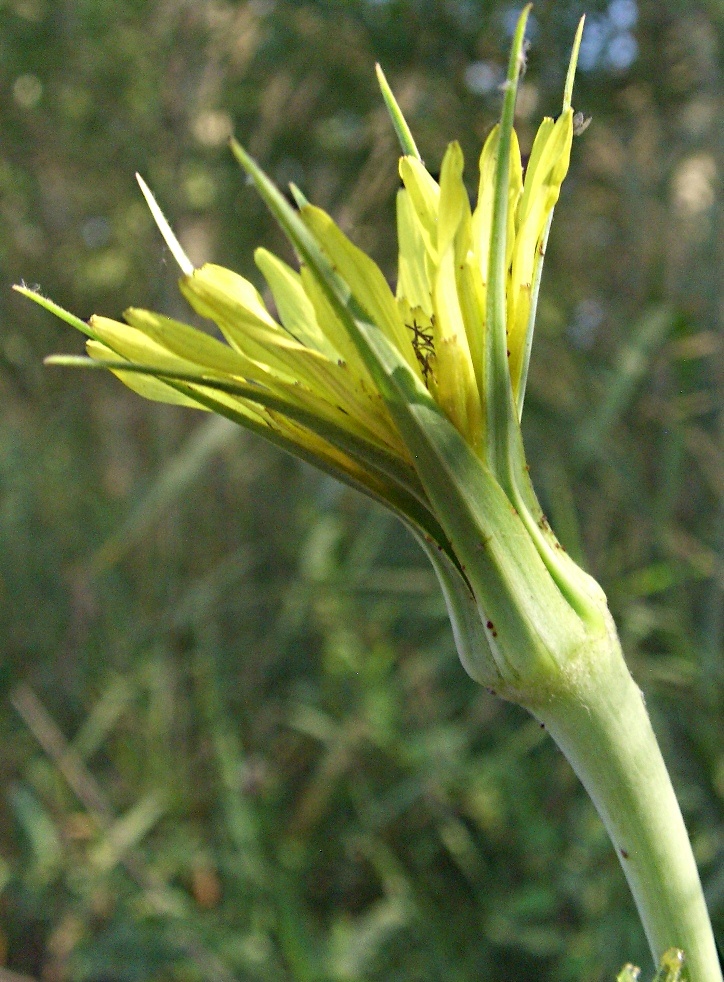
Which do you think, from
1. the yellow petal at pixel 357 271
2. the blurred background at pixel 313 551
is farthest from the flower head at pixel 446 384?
the blurred background at pixel 313 551

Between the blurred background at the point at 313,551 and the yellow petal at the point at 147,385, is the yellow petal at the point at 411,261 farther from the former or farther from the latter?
the blurred background at the point at 313,551

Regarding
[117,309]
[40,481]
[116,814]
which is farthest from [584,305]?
[116,814]

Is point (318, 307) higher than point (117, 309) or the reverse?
the reverse

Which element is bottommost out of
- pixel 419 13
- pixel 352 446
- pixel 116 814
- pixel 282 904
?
pixel 282 904

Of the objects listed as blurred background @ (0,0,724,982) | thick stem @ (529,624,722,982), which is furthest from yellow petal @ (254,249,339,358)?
blurred background @ (0,0,724,982)

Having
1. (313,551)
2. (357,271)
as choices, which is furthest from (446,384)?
(313,551)

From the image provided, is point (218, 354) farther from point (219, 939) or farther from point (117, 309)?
point (117, 309)
